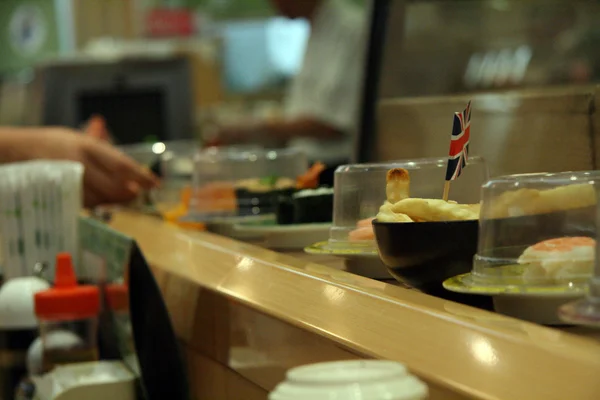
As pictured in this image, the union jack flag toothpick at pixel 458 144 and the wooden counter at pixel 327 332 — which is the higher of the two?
the union jack flag toothpick at pixel 458 144

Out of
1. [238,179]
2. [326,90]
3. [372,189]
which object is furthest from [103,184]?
[326,90]

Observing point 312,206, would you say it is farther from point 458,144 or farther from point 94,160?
point 94,160

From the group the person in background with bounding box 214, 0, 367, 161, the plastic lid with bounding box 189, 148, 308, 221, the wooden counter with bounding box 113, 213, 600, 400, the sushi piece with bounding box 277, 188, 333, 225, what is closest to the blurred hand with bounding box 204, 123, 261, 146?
the person in background with bounding box 214, 0, 367, 161

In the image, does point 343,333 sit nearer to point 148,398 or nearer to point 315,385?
point 315,385

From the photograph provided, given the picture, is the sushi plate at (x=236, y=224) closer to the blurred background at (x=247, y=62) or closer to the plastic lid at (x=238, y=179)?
the plastic lid at (x=238, y=179)

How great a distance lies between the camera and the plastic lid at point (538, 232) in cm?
75

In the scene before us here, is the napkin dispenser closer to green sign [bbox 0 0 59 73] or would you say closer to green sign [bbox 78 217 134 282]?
green sign [bbox 78 217 134 282]

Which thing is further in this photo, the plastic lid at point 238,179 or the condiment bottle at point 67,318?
the plastic lid at point 238,179

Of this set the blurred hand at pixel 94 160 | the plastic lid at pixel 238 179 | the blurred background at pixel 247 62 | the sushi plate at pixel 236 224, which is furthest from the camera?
the blurred background at pixel 247 62

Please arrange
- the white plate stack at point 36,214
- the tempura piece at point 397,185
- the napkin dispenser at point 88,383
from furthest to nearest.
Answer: the white plate stack at point 36,214 < the napkin dispenser at point 88,383 < the tempura piece at point 397,185

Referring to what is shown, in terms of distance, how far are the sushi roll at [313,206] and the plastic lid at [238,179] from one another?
262 mm

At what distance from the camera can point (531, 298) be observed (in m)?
0.76

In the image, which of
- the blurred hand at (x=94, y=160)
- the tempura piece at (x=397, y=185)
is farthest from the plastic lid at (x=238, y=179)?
the tempura piece at (x=397, y=185)

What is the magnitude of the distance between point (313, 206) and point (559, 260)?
65cm
